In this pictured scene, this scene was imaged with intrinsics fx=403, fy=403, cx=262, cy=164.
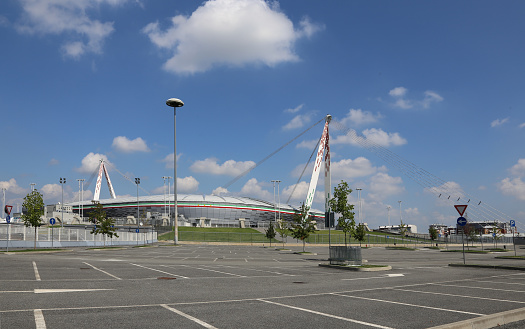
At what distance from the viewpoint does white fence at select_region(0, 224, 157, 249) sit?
3885 cm

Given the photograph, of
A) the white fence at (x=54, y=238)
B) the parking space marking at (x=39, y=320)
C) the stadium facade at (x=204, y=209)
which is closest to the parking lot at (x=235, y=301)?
the parking space marking at (x=39, y=320)

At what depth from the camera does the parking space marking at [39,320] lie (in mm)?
7074

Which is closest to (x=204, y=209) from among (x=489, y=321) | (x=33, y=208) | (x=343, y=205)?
(x=33, y=208)

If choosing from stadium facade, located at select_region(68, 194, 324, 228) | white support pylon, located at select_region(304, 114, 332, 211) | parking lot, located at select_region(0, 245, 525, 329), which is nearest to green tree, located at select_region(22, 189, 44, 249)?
parking lot, located at select_region(0, 245, 525, 329)

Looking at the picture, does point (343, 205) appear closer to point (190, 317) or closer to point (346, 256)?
point (346, 256)

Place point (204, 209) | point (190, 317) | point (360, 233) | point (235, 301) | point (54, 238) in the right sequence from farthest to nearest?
point (204, 209)
point (360, 233)
point (54, 238)
point (235, 301)
point (190, 317)

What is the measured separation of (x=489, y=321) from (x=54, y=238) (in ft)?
155

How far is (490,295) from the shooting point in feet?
39.9

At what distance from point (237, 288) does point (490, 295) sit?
7.73 m

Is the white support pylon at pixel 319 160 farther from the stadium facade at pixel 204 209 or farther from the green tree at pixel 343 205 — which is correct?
the green tree at pixel 343 205

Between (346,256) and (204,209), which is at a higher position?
(204,209)

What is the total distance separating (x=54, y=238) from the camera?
4556 cm

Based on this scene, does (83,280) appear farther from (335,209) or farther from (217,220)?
(217,220)

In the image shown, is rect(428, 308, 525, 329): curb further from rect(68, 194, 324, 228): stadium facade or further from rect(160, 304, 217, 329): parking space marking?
rect(68, 194, 324, 228): stadium facade
